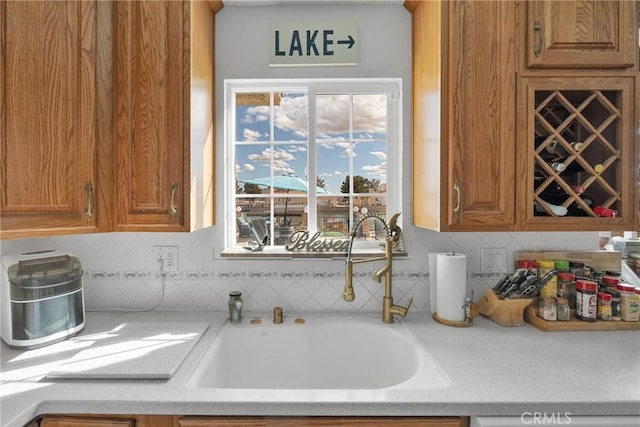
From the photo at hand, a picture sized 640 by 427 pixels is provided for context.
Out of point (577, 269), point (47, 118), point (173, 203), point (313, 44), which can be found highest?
point (313, 44)

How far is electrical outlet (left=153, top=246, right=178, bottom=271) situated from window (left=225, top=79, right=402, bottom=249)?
27 cm

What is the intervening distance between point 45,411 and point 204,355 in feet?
1.41

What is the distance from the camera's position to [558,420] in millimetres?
831

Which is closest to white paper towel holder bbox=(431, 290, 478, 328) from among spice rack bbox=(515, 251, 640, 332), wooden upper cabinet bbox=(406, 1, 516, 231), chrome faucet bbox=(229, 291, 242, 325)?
spice rack bbox=(515, 251, 640, 332)

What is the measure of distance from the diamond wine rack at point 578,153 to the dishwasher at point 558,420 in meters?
0.68

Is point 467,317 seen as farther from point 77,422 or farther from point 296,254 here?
point 77,422

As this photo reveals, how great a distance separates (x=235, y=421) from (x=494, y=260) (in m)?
1.33

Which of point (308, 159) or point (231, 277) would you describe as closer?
point (231, 277)

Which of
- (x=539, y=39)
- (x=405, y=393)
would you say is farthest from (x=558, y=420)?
(x=539, y=39)

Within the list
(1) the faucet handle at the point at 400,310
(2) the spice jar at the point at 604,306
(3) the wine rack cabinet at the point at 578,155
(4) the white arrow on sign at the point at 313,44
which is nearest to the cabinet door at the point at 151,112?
(4) the white arrow on sign at the point at 313,44

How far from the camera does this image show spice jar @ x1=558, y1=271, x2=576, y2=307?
1359 millimetres

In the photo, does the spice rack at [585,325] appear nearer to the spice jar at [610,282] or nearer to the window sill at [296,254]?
the spice jar at [610,282]

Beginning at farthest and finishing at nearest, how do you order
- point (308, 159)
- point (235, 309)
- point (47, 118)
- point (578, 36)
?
point (308, 159) < point (235, 309) < point (578, 36) < point (47, 118)

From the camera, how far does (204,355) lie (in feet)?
3.60
